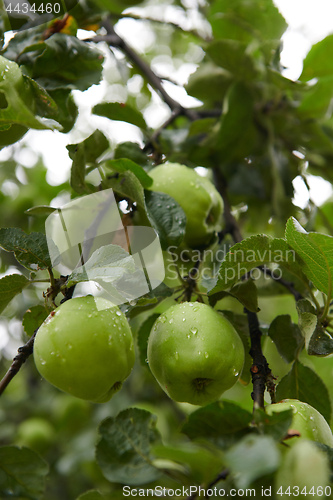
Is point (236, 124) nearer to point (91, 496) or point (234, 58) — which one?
point (234, 58)

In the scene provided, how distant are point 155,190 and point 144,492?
57 cm

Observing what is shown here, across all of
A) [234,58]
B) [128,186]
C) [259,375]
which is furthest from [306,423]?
[234,58]

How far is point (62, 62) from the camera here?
3.04ft

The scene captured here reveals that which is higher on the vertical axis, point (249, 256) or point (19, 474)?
point (249, 256)

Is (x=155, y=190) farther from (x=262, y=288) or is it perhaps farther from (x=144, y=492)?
(x=144, y=492)

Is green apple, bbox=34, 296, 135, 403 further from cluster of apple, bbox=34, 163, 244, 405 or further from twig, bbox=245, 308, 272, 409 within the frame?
twig, bbox=245, 308, 272, 409

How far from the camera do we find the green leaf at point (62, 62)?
2.93 feet

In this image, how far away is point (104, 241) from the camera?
875 millimetres

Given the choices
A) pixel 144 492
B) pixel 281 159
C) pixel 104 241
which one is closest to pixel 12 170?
pixel 281 159

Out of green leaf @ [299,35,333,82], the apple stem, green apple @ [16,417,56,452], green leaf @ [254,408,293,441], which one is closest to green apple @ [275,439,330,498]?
green leaf @ [254,408,293,441]

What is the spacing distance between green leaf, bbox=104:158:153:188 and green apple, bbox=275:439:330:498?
55cm

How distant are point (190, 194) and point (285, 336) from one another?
33cm

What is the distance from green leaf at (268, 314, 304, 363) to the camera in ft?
2.86

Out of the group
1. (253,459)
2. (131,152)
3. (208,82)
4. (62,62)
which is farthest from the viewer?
(208,82)
